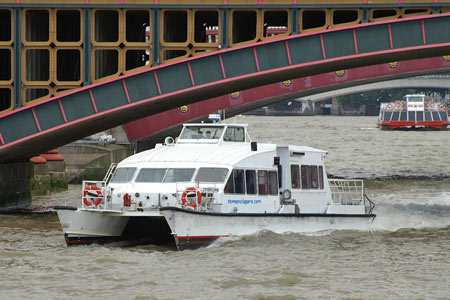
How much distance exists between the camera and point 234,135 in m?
30.1

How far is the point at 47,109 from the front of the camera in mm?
34938

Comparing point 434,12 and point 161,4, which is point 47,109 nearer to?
point 161,4

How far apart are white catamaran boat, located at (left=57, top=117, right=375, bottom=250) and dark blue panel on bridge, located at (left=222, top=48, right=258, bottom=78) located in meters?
5.26

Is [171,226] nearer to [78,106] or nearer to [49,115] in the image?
[78,106]

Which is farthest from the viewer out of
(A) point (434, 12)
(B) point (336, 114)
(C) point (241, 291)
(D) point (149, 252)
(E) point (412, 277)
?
(B) point (336, 114)

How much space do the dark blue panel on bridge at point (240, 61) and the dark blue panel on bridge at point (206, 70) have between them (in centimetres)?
28

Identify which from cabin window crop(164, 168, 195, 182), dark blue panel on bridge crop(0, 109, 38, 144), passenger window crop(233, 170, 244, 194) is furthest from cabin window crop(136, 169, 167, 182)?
dark blue panel on bridge crop(0, 109, 38, 144)

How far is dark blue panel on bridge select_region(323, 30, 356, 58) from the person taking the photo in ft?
114

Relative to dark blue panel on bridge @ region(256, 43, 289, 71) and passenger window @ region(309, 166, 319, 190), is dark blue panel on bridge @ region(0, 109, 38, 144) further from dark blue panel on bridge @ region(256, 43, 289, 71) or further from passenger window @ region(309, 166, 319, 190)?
passenger window @ region(309, 166, 319, 190)

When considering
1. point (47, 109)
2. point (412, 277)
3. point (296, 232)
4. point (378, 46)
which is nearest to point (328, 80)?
point (378, 46)

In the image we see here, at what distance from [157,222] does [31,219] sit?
903 centimetres

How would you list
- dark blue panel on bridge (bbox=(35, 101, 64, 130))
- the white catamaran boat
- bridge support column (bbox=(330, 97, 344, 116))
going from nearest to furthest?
the white catamaran boat < dark blue panel on bridge (bbox=(35, 101, 64, 130)) < bridge support column (bbox=(330, 97, 344, 116))

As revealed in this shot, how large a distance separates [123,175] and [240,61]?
858cm

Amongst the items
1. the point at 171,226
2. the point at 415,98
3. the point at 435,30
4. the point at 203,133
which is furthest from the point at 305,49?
the point at 415,98
